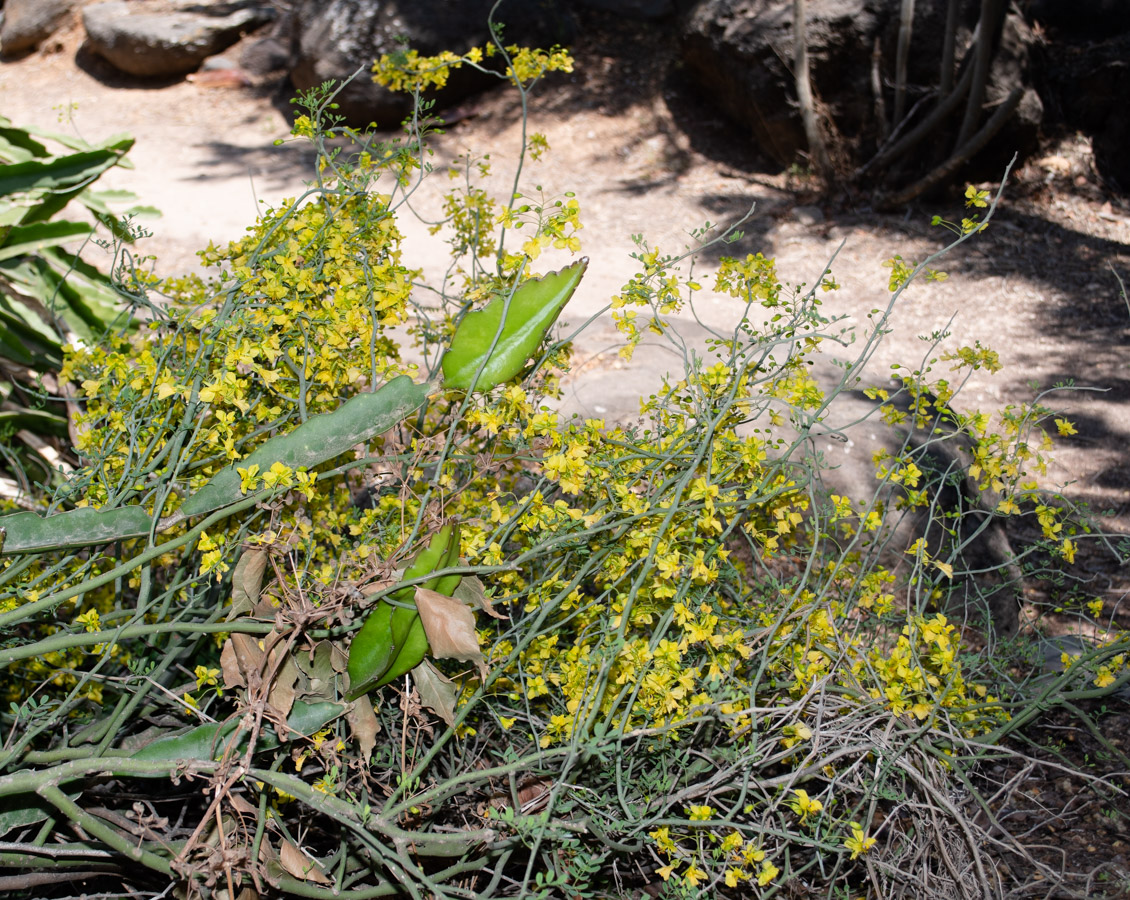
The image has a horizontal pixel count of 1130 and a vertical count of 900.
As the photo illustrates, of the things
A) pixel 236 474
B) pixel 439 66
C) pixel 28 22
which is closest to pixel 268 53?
pixel 28 22

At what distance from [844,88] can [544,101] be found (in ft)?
8.97

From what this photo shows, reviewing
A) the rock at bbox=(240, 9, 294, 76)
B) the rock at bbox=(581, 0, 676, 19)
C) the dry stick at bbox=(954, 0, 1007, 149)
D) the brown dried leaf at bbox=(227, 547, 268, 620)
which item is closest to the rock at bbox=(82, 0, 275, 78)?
the rock at bbox=(240, 9, 294, 76)

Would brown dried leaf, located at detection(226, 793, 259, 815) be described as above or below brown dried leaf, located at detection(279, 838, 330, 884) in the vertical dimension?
above

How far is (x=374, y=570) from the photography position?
1602 mm

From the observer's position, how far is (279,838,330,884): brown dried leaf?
158 centimetres

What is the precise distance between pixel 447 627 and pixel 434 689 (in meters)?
0.24

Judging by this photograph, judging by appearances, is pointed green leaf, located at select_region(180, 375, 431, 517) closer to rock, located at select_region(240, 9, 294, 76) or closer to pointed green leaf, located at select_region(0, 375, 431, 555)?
pointed green leaf, located at select_region(0, 375, 431, 555)

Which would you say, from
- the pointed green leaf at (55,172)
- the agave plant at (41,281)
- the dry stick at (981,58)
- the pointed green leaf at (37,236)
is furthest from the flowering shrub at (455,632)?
the dry stick at (981,58)

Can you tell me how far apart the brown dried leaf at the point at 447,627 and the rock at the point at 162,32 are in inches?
363

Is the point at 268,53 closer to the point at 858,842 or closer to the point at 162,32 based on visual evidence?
the point at 162,32

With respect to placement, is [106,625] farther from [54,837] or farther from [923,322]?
[923,322]

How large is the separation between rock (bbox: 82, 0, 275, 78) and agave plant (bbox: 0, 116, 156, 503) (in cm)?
574

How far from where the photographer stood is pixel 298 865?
5.20 ft

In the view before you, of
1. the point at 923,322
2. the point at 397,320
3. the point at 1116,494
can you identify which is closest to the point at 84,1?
the point at 923,322
